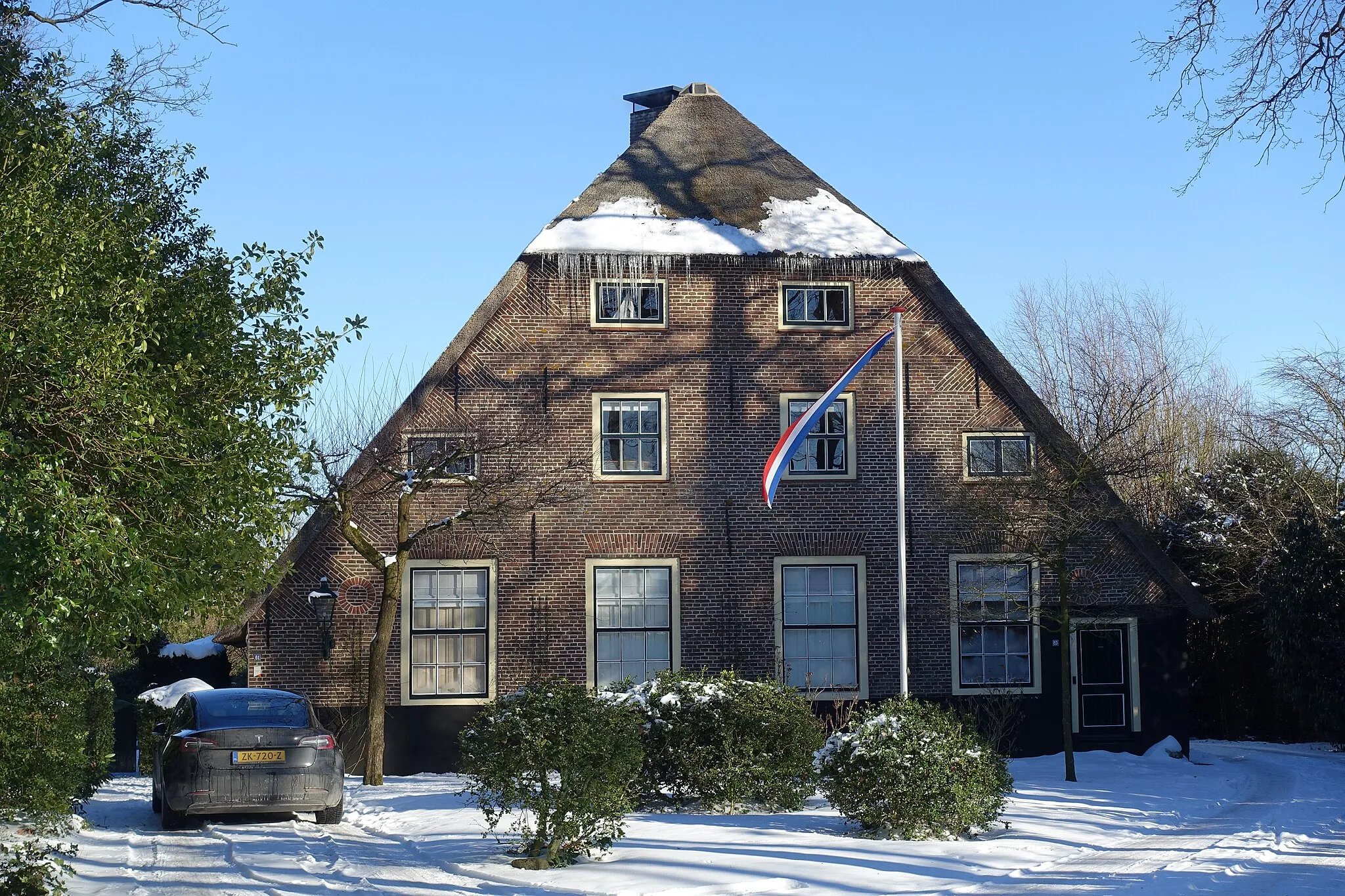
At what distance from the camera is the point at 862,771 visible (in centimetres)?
1141

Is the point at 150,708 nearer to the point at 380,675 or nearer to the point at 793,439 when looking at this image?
the point at 380,675

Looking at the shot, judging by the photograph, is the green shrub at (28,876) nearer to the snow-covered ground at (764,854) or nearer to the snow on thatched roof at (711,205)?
the snow-covered ground at (764,854)

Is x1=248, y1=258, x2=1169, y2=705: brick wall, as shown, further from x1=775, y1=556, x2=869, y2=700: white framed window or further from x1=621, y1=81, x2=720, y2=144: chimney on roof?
x1=621, y1=81, x2=720, y2=144: chimney on roof

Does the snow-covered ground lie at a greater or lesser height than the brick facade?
lesser

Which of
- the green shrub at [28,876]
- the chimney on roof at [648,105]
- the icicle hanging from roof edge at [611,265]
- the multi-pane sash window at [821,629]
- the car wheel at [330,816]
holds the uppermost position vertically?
the chimney on roof at [648,105]

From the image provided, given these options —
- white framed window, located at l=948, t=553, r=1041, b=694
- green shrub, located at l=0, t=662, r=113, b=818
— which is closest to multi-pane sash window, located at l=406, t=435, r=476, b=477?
white framed window, located at l=948, t=553, r=1041, b=694

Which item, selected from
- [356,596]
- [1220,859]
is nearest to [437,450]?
[356,596]

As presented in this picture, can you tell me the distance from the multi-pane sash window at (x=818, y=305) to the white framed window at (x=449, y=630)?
19.1 feet

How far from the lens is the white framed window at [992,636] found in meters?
19.5

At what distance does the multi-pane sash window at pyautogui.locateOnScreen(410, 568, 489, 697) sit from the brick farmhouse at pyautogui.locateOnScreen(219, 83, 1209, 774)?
1.3 inches

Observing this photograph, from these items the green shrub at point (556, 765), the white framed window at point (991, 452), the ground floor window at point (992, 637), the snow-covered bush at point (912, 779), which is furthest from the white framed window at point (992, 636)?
the green shrub at point (556, 765)

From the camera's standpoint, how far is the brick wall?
62.6 feet

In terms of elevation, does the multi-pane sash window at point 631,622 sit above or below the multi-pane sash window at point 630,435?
below

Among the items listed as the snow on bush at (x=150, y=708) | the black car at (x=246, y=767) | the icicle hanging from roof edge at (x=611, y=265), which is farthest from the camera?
the icicle hanging from roof edge at (x=611, y=265)
